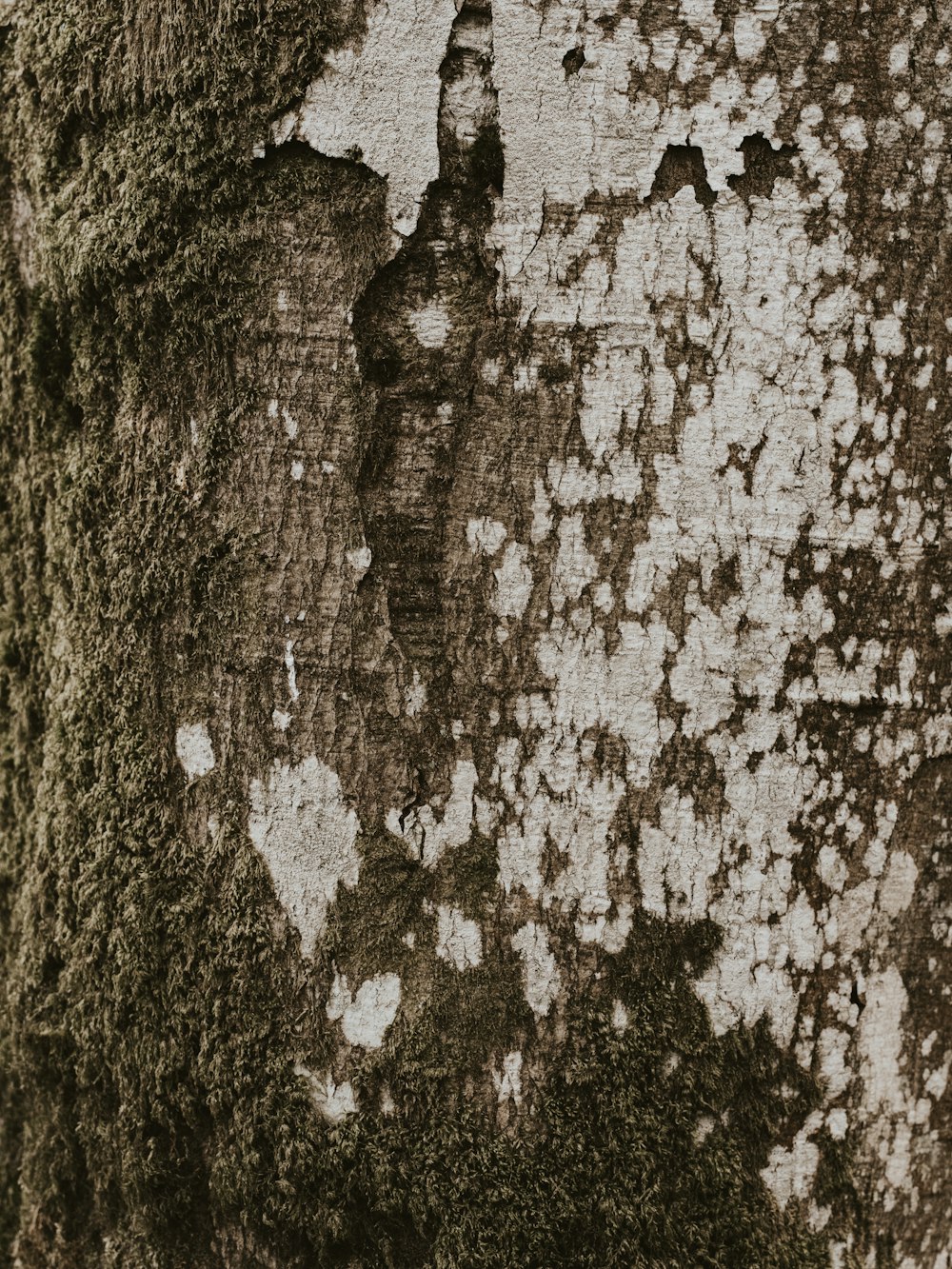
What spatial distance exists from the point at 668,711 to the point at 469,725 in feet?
0.93

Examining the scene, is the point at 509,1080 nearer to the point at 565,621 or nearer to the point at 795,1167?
the point at 795,1167

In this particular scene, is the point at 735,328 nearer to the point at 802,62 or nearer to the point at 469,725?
the point at 802,62

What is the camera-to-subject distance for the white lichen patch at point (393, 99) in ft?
4.43

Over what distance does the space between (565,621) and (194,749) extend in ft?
1.98

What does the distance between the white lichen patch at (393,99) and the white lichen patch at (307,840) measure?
0.80 m

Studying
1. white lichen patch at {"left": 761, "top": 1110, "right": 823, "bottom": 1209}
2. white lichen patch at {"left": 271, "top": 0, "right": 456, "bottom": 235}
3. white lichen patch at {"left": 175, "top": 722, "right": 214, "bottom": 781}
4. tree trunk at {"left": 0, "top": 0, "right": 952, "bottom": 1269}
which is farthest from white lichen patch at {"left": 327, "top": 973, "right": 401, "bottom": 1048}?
white lichen patch at {"left": 271, "top": 0, "right": 456, "bottom": 235}

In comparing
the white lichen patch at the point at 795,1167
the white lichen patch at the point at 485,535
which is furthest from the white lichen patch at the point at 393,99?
the white lichen patch at the point at 795,1167

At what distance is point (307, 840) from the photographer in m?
1.43

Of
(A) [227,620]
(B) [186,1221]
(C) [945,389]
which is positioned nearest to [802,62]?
(C) [945,389]

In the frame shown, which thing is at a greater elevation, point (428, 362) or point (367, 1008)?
point (428, 362)

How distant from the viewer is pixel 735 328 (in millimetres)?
1352

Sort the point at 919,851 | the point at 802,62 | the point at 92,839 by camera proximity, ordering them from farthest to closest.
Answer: the point at 92,839, the point at 919,851, the point at 802,62

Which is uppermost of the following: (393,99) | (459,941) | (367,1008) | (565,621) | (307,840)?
(393,99)

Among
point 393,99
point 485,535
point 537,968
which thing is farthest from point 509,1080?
point 393,99
